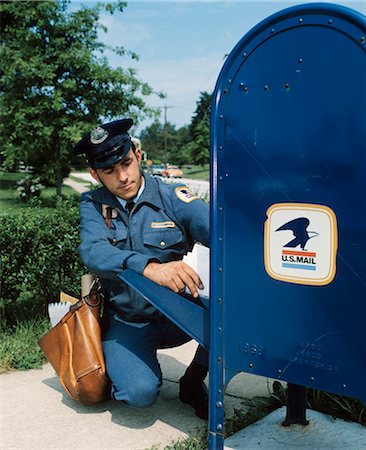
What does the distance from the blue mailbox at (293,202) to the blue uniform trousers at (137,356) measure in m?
0.55

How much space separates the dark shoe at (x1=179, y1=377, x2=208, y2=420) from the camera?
3041 millimetres

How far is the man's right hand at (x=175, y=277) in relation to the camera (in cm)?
256

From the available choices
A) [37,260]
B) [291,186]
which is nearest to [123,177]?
[291,186]

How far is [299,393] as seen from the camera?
272cm

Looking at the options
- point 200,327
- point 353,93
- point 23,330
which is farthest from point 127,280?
point 23,330

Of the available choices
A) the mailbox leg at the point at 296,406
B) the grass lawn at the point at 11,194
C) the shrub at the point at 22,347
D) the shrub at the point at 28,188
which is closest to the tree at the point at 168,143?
the grass lawn at the point at 11,194

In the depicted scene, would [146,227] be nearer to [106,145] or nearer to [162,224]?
[162,224]

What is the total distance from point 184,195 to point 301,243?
3.11 ft

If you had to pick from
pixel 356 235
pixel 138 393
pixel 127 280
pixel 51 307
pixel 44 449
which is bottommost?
pixel 44 449

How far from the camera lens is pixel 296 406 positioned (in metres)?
2.76

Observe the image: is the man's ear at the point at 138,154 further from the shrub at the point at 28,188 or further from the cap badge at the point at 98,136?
the shrub at the point at 28,188

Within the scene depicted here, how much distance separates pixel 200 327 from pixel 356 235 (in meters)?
0.88

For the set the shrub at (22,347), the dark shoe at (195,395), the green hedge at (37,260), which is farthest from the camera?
the green hedge at (37,260)

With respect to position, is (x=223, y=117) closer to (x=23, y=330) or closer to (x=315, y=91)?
(x=315, y=91)
